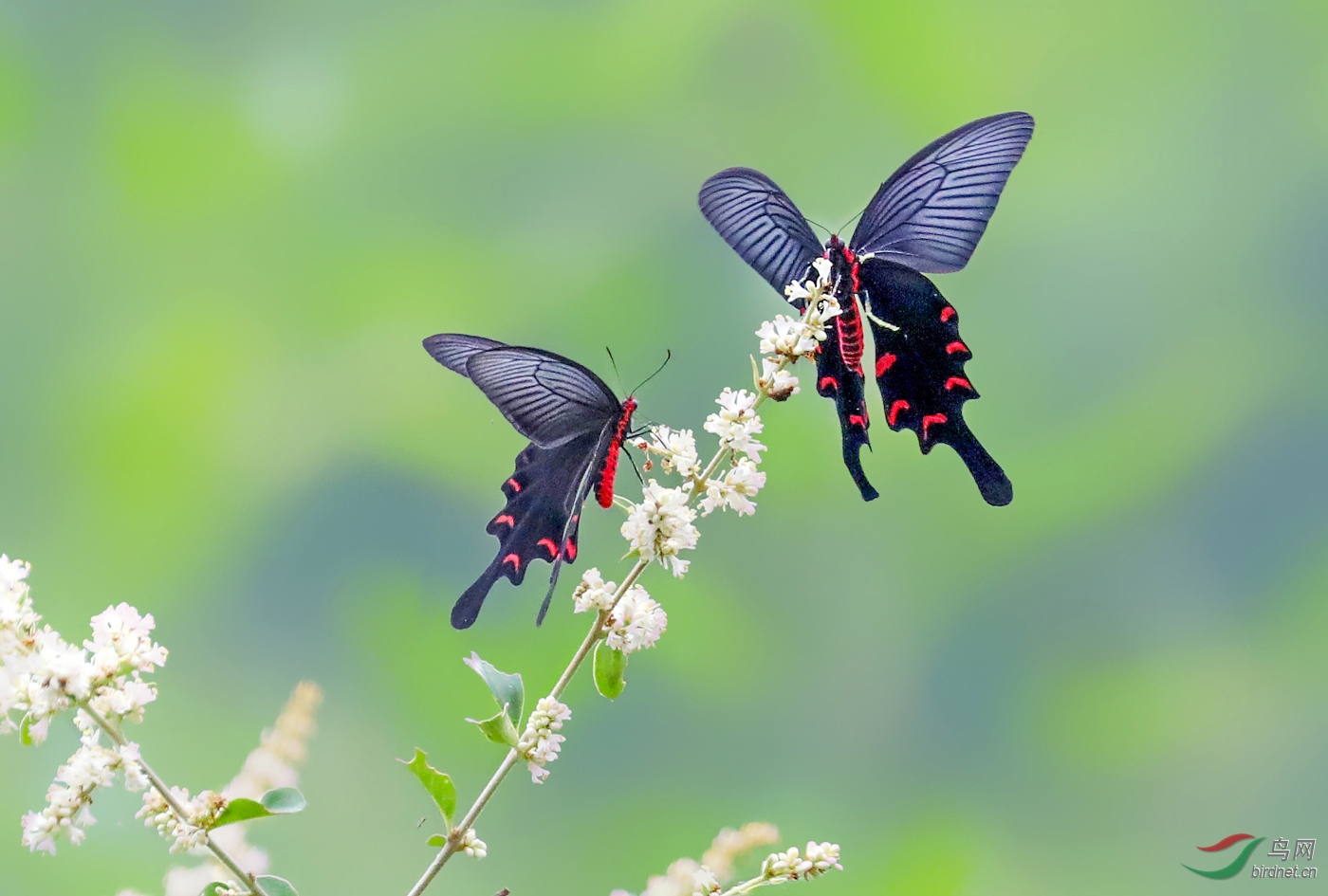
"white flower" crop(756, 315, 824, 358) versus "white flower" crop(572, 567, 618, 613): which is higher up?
"white flower" crop(756, 315, 824, 358)

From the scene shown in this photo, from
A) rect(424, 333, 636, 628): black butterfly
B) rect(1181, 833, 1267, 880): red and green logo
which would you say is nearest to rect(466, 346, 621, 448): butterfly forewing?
rect(424, 333, 636, 628): black butterfly

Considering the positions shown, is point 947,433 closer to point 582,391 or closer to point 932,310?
point 932,310

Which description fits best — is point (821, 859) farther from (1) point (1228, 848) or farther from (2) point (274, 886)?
(1) point (1228, 848)

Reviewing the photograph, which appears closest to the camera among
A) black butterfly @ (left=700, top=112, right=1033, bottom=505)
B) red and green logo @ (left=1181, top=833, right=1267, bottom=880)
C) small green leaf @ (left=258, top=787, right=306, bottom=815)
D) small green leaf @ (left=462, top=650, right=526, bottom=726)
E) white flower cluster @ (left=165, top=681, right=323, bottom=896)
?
small green leaf @ (left=258, top=787, right=306, bottom=815)

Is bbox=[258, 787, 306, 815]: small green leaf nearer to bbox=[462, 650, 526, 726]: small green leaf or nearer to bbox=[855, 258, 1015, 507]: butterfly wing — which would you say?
bbox=[462, 650, 526, 726]: small green leaf

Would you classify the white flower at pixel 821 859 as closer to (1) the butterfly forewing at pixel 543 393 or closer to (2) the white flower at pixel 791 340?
(2) the white flower at pixel 791 340

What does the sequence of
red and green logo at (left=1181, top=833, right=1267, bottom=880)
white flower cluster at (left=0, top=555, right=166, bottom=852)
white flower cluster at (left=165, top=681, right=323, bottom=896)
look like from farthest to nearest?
red and green logo at (left=1181, top=833, right=1267, bottom=880)
white flower cluster at (left=165, top=681, right=323, bottom=896)
white flower cluster at (left=0, top=555, right=166, bottom=852)

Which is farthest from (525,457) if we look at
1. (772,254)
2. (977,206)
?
(977,206)
